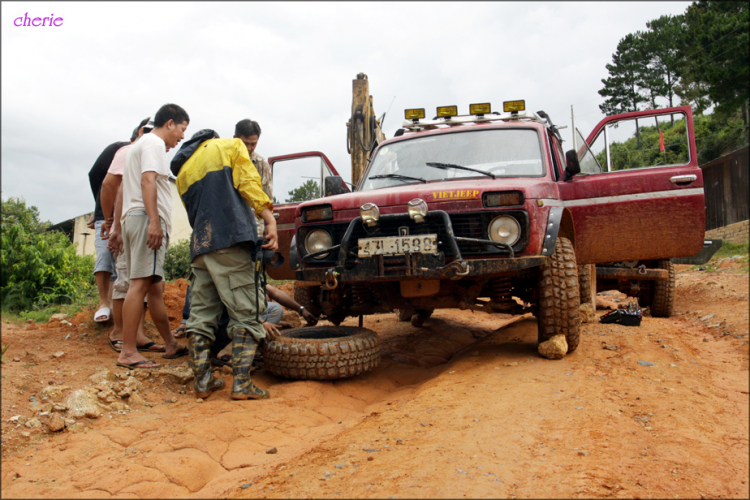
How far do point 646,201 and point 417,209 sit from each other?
7.73 ft

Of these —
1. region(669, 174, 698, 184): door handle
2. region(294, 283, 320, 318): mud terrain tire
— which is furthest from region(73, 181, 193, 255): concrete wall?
region(669, 174, 698, 184): door handle

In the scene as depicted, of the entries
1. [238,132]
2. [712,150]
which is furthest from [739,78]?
[238,132]

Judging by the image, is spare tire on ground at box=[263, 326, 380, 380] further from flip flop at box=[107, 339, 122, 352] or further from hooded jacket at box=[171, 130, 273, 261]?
flip flop at box=[107, 339, 122, 352]

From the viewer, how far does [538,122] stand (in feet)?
16.4

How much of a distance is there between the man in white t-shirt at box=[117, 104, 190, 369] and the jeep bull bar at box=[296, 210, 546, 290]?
51.4 inches

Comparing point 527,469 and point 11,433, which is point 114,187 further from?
point 527,469

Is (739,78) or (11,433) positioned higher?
(739,78)

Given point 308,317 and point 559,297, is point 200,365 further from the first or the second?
point 559,297

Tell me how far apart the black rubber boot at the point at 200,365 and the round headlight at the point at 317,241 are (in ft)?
3.78

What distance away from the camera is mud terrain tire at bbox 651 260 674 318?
6496mm

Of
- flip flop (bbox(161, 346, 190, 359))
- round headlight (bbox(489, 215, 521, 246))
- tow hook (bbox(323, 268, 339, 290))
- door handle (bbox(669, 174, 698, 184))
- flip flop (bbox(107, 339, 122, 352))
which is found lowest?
flip flop (bbox(161, 346, 190, 359))

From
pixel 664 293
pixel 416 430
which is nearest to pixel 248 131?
pixel 416 430

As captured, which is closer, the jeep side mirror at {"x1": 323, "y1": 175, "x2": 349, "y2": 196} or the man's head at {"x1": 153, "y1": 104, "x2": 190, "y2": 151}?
the man's head at {"x1": 153, "y1": 104, "x2": 190, "y2": 151}

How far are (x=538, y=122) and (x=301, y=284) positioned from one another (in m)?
3.16
